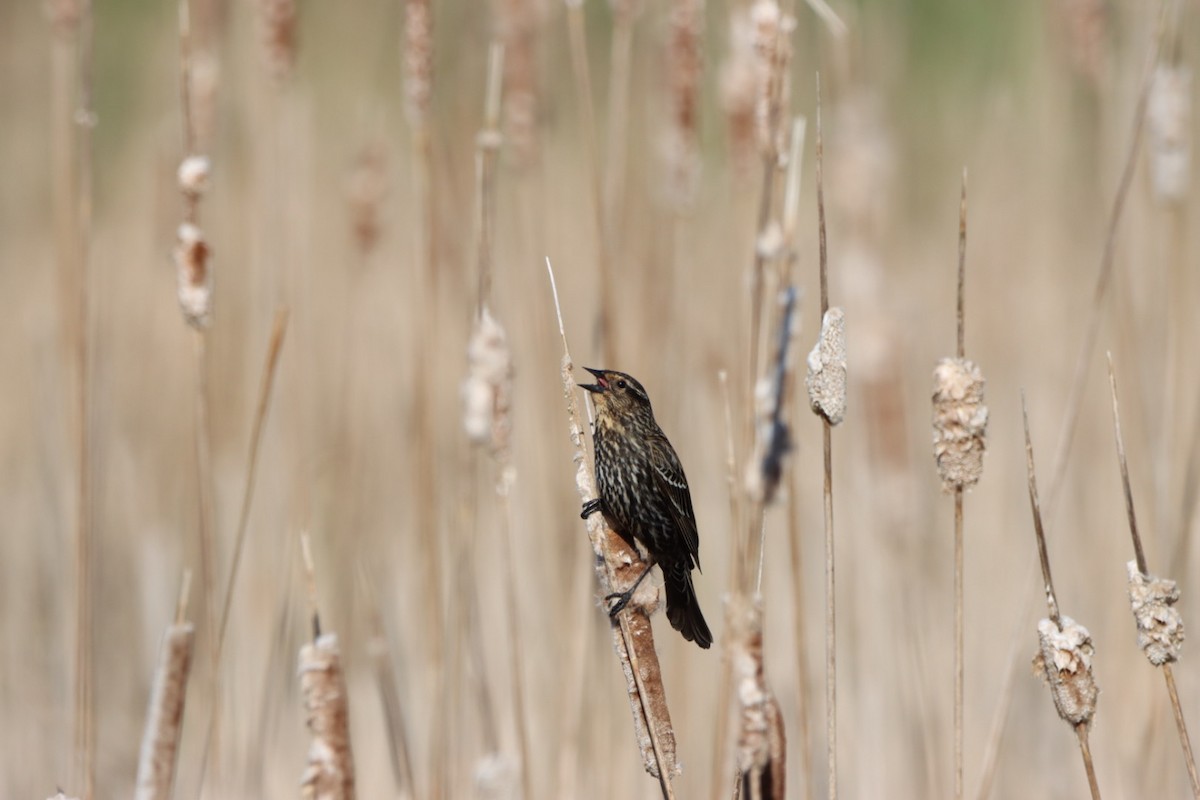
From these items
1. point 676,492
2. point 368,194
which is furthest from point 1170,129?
point 368,194

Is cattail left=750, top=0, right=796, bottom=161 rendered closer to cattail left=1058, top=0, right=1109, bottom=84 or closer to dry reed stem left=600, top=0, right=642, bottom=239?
dry reed stem left=600, top=0, right=642, bottom=239

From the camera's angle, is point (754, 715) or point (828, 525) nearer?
point (754, 715)

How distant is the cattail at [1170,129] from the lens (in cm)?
219

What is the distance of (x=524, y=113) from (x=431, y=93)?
457 millimetres

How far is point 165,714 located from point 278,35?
4.52 feet

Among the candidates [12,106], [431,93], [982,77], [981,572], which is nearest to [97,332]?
[431,93]

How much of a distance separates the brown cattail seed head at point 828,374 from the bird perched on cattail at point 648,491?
903 mm

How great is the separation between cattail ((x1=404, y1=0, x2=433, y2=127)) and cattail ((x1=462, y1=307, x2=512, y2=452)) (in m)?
0.71

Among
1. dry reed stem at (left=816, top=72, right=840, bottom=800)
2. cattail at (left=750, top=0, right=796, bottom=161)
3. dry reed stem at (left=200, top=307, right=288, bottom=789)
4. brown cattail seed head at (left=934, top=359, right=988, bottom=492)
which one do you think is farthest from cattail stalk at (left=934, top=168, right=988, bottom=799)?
dry reed stem at (left=200, top=307, right=288, bottom=789)

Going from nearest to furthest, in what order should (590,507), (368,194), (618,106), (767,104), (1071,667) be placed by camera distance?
(1071,667) < (767,104) < (590,507) < (618,106) < (368,194)

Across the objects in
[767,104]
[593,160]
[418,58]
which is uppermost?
[418,58]

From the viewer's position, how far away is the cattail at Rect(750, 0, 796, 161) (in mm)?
1402

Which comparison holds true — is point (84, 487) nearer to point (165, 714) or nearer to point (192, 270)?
point (192, 270)

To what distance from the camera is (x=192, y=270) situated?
1.58 metres
